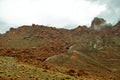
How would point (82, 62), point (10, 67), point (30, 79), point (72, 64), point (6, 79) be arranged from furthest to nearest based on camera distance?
point (82, 62) < point (72, 64) < point (10, 67) < point (30, 79) < point (6, 79)

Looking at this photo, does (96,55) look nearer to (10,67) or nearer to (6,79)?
(10,67)

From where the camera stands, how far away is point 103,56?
460 feet

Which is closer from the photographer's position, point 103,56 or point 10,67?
point 10,67

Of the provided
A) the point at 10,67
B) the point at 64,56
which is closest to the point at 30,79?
the point at 10,67

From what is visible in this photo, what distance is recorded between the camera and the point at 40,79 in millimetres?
39000

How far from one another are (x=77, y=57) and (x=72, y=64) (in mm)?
11721

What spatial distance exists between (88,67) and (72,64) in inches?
233

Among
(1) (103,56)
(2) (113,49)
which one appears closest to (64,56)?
(1) (103,56)

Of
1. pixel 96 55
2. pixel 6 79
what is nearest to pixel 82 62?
pixel 96 55

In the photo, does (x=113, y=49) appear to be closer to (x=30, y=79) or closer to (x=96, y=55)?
(x=96, y=55)

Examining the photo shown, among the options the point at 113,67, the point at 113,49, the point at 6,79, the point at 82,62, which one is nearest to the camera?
the point at 6,79

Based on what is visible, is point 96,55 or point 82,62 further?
point 96,55

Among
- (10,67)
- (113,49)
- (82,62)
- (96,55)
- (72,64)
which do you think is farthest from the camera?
(113,49)

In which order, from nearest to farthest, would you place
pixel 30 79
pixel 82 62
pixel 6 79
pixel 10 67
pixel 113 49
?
1. pixel 6 79
2. pixel 30 79
3. pixel 10 67
4. pixel 82 62
5. pixel 113 49
